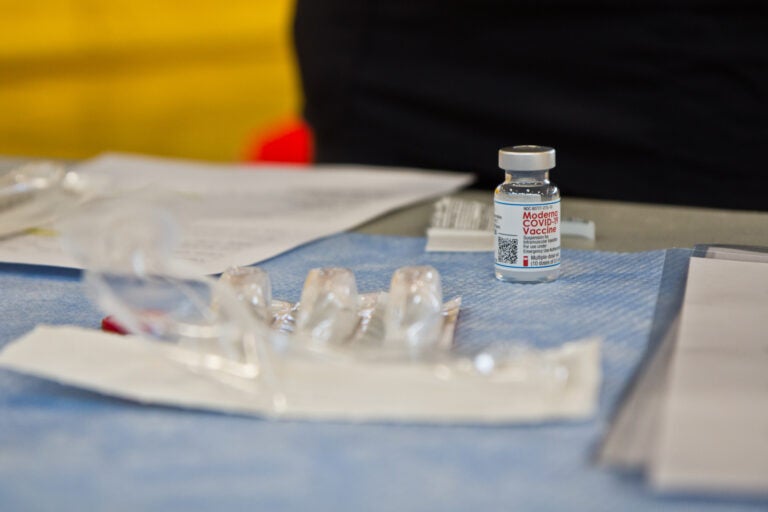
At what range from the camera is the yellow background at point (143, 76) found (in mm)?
2473

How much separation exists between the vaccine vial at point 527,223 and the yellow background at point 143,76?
6.58ft

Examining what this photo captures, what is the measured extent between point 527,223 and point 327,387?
0.67ft

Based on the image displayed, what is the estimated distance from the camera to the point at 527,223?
1.81 feet

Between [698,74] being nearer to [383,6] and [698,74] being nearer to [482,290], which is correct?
[383,6]

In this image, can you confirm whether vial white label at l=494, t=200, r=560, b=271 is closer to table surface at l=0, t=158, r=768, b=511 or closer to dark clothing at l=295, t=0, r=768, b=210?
table surface at l=0, t=158, r=768, b=511

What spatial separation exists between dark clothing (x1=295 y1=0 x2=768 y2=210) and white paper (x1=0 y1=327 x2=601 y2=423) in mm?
700

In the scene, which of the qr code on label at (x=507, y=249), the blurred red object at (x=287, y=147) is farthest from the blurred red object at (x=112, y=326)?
the blurred red object at (x=287, y=147)

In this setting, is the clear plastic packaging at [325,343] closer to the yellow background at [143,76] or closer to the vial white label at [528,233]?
the vial white label at [528,233]

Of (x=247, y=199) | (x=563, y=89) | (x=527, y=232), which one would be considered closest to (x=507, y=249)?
(x=527, y=232)

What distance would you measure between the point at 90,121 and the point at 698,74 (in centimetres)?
195

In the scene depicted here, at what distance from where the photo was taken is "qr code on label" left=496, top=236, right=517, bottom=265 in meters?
0.56

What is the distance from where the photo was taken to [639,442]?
1.14ft

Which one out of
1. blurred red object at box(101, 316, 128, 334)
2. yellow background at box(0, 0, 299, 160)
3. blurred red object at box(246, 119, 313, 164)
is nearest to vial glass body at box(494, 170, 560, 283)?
blurred red object at box(101, 316, 128, 334)

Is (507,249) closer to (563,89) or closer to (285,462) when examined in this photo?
(285,462)
